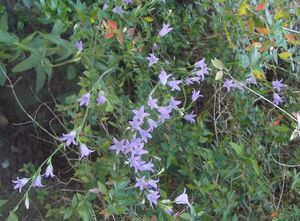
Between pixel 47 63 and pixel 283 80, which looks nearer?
pixel 47 63

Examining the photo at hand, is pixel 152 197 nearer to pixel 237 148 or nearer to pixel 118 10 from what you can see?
pixel 237 148

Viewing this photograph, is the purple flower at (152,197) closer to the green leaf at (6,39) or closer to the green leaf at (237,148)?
the green leaf at (237,148)

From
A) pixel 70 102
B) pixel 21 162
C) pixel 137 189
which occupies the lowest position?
pixel 21 162

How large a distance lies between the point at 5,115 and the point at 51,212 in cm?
55

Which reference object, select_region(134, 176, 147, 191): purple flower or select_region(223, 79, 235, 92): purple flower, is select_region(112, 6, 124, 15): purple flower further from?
select_region(134, 176, 147, 191): purple flower

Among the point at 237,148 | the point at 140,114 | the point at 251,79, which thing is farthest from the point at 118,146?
the point at 251,79

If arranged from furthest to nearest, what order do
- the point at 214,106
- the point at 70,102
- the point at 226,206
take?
the point at 214,106 → the point at 226,206 → the point at 70,102

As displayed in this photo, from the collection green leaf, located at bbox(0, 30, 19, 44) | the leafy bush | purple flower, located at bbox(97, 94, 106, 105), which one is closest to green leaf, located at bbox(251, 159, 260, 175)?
the leafy bush

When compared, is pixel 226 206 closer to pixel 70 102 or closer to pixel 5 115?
pixel 70 102

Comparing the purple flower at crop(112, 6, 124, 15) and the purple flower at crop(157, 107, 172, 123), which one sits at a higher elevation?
the purple flower at crop(112, 6, 124, 15)

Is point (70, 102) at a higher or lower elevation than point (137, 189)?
higher

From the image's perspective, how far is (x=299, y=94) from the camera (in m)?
1.90

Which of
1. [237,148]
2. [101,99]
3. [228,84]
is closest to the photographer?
[101,99]

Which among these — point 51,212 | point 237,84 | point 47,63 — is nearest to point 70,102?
point 47,63
